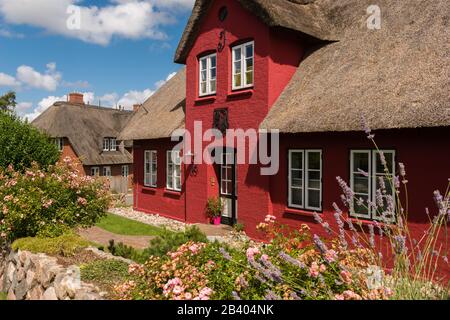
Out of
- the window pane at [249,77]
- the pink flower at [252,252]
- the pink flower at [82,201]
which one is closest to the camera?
the pink flower at [252,252]

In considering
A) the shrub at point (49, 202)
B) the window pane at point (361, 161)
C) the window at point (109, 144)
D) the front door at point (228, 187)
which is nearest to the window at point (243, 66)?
the front door at point (228, 187)

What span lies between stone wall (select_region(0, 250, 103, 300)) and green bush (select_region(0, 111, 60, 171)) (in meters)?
9.95

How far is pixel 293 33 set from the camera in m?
11.5

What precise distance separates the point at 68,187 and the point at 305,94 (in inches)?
257

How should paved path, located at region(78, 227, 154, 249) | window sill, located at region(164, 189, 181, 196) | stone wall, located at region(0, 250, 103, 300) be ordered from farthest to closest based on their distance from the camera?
1. window sill, located at region(164, 189, 181, 196)
2. paved path, located at region(78, 227, 154, 249)
3. stone wall, located at region(0, 250, 103, 300)

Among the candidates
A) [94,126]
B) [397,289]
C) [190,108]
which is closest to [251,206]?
[190,108]

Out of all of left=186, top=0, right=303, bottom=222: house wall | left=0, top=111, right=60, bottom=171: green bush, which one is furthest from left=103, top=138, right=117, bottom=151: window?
left=186, top=0, right=303, bottom=222: house wall

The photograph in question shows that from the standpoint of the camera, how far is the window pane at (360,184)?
29.7 ft

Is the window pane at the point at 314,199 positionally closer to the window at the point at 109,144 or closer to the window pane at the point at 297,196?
the window pane at the point at 297,196

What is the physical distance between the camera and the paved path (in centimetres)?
1138

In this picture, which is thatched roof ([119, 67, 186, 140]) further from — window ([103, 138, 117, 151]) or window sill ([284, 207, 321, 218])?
window ([103, 138, 117, 151])

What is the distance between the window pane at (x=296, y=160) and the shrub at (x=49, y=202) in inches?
200

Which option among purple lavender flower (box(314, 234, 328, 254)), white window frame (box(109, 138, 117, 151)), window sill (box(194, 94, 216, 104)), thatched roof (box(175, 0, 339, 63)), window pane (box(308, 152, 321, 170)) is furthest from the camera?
white window frame (box(109, 138, 117, 151))

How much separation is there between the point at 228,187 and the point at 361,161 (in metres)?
5.37
